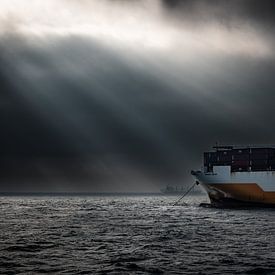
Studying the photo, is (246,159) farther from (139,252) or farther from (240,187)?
(139,252)

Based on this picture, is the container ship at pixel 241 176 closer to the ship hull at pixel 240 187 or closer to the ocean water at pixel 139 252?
the ship hull at pixel 240 187

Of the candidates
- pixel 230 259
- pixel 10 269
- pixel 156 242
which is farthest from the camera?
pixel 156 242

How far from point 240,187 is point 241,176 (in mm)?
2073

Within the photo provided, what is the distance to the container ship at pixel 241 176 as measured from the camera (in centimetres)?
7719

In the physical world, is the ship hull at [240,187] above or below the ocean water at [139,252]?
above

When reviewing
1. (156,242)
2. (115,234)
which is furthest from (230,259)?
(115,234)

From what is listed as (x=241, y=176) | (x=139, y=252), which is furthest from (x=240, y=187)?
(x=139, y=252)

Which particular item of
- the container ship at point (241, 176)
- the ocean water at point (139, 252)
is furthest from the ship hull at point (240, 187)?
the ocean water at point (139, 252)

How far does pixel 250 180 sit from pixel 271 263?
5597 cm

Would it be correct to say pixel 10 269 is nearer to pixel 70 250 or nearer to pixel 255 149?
pixel 70 250

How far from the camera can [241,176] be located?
78.6m

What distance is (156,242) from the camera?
33.6 m

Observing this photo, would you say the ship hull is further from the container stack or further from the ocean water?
the ocean water

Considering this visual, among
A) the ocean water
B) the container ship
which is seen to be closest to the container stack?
the container ship
